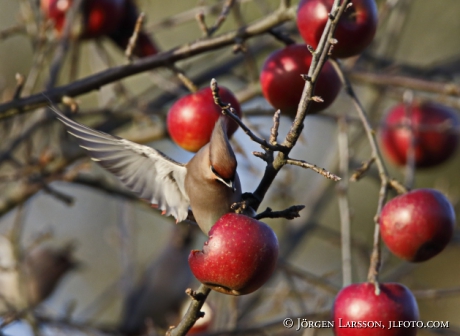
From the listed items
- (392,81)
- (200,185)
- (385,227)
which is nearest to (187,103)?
(200,185)

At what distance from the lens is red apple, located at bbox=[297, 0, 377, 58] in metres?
1.65

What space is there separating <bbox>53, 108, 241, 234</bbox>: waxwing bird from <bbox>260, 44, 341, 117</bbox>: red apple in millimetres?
317

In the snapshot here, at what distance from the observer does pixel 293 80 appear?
A: 1749 mm

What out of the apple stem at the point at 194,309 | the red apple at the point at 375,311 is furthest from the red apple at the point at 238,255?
the red apple at the point at 375,311

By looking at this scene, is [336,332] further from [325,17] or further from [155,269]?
[155,269]

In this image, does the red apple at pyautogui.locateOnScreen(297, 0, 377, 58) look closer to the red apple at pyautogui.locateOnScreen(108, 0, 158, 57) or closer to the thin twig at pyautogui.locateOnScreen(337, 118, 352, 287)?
the thin twig at pyautogui.locateOnScreen(337, 118, 352, 287)

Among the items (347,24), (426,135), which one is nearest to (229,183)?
(347,24)

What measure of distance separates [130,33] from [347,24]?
1.08 meters

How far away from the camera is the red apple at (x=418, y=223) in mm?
1550

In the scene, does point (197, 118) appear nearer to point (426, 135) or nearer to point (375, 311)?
point (375, 311)

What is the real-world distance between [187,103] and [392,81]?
3.52 ft

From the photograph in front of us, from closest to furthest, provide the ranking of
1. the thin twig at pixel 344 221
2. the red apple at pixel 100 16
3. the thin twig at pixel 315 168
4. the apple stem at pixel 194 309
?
the thin twig at pixel 315 168
the apple stem at pixel 194 309
the thin twig at pixel 344 221
the red apple at pixel 100 16

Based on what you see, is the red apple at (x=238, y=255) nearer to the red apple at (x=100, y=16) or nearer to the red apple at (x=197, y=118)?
the red apple at (x=197, y=118)

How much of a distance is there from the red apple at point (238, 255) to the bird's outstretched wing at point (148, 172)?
42 centimetres
